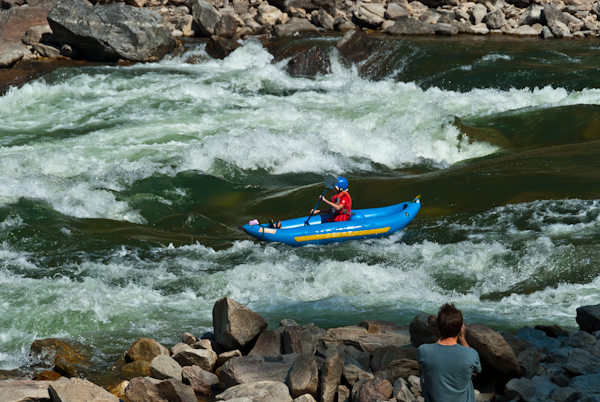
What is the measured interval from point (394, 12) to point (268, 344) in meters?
19.3

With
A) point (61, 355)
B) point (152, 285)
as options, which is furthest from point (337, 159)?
point (61, 355)

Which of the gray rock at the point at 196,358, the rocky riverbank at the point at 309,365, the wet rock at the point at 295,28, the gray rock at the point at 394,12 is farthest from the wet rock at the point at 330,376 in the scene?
the gray rock at the point at 394,12

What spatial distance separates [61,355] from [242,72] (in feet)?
44.3

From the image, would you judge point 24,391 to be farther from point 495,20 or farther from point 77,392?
point 495,20

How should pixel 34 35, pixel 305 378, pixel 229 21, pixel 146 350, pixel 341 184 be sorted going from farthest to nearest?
pixel 229 21 < pixel 34 35 < pixel 341 184 < pixel 146 350 < pixel 305 378

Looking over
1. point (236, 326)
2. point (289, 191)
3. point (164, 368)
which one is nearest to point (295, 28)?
point (289, 191)

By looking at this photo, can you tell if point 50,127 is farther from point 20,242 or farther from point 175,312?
point 175,312

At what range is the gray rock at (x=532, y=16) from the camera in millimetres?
21578

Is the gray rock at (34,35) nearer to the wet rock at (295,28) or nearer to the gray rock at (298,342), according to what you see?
the wet rock at (295,28)

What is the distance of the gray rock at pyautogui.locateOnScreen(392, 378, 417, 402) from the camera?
12.6 feet

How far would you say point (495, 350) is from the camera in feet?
13.0

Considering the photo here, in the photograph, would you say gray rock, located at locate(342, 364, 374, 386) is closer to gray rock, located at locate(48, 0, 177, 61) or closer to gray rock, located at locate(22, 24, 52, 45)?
gray rock, located at locate(48, 0, 177, 61)

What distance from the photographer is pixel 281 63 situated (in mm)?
18047

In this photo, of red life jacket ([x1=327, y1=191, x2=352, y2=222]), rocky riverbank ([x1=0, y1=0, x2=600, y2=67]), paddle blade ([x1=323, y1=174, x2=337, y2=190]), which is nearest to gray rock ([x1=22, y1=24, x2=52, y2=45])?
rocky riverbank ([x1=0, y1=0, x2=600, y2=67])
